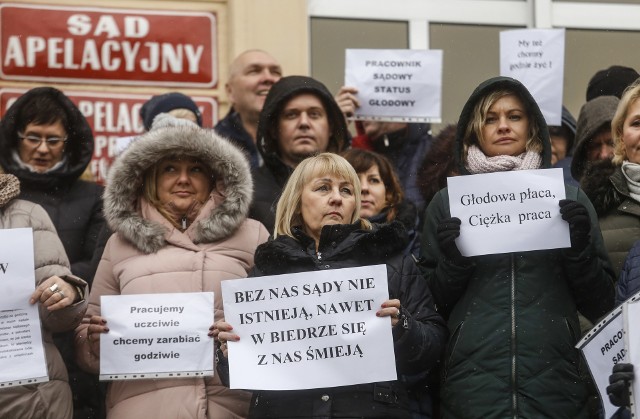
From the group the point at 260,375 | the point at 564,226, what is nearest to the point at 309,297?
the point at 260,375

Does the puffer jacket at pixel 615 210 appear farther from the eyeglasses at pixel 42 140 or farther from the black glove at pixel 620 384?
the eyeglasses at pixel 42 140

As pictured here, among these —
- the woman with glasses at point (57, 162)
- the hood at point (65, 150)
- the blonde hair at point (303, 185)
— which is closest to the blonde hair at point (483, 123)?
the blonde hair at point (303, 185)

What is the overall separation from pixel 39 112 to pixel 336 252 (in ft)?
6.78

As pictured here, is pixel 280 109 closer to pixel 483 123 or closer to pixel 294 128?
pixel 294 128

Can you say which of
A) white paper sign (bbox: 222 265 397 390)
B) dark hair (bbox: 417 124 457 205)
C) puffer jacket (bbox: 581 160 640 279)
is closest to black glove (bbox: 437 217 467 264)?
white paper sign (bbox: 222 265 397 390)

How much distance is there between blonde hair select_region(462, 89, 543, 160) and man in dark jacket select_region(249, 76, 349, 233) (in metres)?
1.30

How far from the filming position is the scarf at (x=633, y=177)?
6.36 meters

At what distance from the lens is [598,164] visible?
6.73 meters

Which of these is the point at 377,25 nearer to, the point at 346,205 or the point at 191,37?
the point at 191,37

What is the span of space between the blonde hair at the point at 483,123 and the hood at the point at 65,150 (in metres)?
2.04

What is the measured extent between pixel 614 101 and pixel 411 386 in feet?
7.30

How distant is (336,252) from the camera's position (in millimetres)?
5938

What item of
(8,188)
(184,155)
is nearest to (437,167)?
(184,155)

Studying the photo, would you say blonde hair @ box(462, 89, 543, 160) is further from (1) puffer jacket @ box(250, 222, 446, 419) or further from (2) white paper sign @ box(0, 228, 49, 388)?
(2) white paper sign @ box(0, 228, 49, 388)
